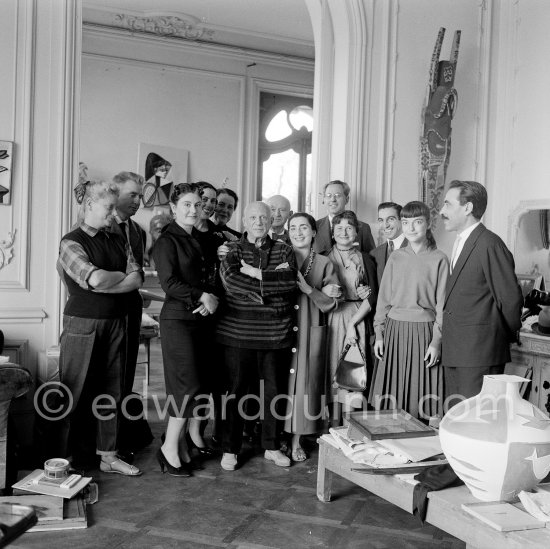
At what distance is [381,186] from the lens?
5445mm

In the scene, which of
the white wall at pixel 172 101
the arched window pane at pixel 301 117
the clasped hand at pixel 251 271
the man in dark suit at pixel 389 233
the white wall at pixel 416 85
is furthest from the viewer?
the arched window pane at pixel 301 117

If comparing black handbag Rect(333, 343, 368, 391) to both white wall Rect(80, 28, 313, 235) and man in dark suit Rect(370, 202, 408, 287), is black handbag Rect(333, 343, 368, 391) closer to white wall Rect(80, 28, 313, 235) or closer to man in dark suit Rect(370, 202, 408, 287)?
man in dark suit Rect(370, 202, 408, 287)

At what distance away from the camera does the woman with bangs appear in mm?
3848

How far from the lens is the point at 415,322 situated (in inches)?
153

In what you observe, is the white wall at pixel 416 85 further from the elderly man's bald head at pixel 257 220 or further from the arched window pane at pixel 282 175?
the arched window pane at pixel 282 175

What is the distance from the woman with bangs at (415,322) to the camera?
3848 millimetres

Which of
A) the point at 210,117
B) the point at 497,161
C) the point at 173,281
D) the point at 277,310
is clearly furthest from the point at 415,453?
the point at 210,117

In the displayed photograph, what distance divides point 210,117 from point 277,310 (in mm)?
5640

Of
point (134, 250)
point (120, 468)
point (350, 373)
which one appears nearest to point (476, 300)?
point (350, 373)

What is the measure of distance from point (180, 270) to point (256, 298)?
0.44m

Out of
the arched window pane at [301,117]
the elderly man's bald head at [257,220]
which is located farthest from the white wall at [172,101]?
the elderly man's bald head at [257,220]

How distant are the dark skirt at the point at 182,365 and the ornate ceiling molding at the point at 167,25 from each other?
496 centimetres

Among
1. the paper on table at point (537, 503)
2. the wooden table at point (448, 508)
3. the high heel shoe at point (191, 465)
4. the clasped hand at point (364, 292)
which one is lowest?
the high heel shoe at point (191, 465)

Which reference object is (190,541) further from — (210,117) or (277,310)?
(210,117)
